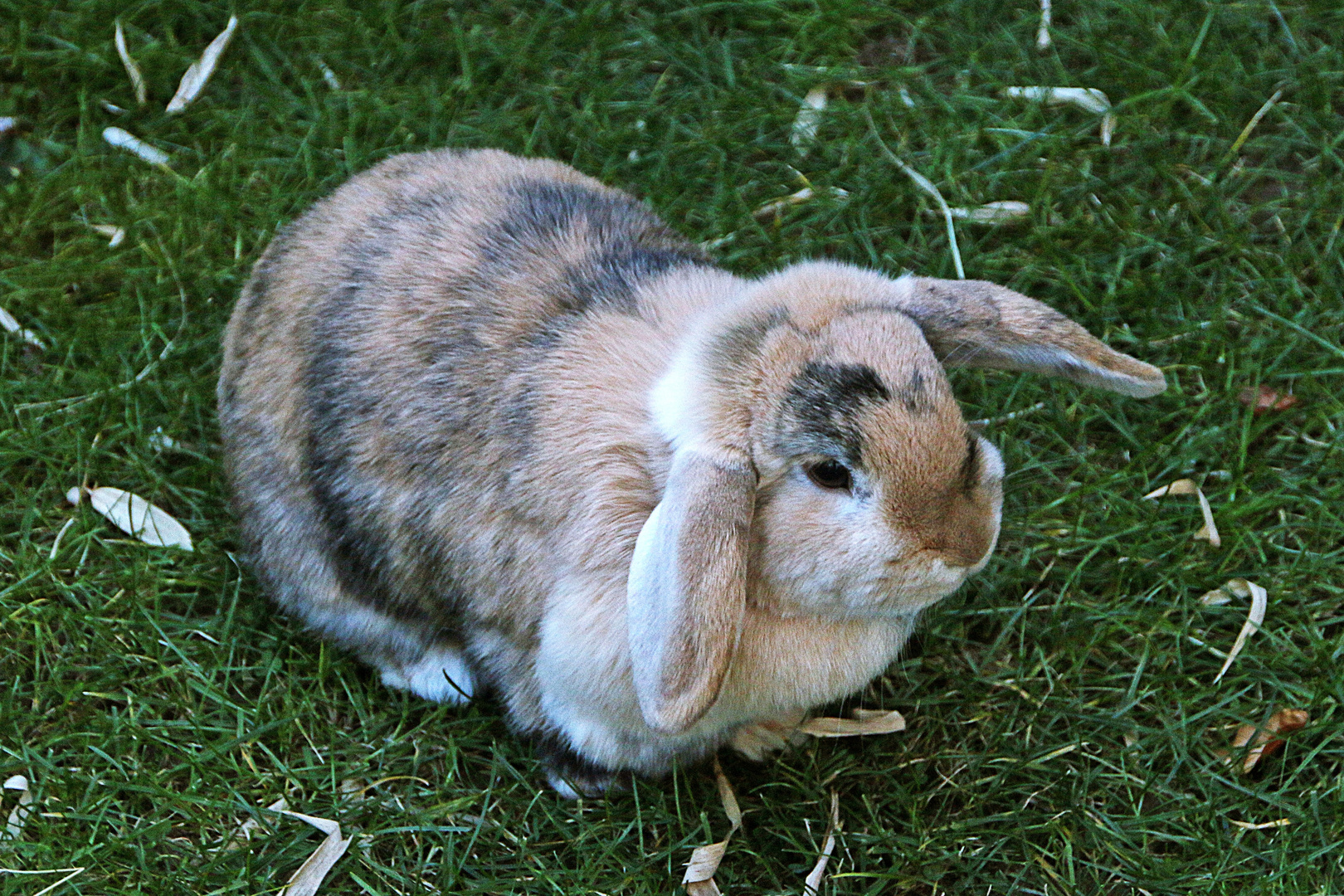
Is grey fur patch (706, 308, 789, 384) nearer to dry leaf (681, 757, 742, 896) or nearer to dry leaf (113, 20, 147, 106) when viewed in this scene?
dry leaf (681, 757, 742, 896)

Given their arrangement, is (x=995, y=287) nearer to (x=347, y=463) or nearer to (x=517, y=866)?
(x=347, y=463)

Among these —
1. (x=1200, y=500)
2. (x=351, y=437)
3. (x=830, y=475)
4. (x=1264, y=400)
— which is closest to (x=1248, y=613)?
(x=1200, y=500)

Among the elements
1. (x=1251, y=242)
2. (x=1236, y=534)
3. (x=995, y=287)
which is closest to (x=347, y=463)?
(x=995, y=287)

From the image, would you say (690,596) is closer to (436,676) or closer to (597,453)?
(597,453)

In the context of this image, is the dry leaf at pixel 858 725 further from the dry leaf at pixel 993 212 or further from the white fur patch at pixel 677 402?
the dry leaf at pixel 993 212

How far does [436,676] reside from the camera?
139 inches

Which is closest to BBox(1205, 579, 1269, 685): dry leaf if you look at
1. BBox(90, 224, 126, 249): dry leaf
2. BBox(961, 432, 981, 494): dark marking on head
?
BBox(961, 432, 981, 494): dark marking on head

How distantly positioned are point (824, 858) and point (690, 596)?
0.95m

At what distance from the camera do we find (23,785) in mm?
3395

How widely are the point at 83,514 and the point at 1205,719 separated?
2.77m

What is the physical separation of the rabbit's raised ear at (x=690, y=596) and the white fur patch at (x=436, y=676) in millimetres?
870

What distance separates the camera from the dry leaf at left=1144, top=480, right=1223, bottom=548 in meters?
3.71

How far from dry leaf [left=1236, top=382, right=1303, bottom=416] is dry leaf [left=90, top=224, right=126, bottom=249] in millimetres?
3118

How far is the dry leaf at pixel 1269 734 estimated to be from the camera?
3.40 metres
